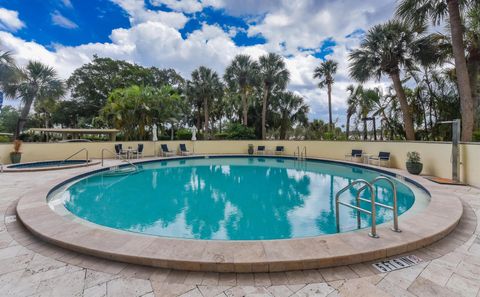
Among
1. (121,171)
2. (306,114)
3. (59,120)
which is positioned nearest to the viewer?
(121,171)

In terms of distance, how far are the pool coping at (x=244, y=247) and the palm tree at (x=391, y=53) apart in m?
10.2

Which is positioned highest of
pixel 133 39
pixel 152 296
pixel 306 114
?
pixel 133 39

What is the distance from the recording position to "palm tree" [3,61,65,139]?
1596 centimetres

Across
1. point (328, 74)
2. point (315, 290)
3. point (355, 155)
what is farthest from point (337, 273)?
point (328, 74)

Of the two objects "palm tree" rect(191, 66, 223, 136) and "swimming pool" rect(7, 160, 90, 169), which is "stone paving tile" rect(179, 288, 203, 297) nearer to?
"swimming pool" rect(7, 160, 90, 169)

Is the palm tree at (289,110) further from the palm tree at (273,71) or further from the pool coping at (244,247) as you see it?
the pool coping at (244,247)

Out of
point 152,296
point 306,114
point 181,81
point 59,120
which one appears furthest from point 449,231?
point 59,120

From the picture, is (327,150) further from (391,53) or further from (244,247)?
(244,247)

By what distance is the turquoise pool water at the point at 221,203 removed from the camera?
423 centimetres

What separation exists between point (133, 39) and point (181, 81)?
50.4ft

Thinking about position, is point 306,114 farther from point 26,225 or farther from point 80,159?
point 26,225

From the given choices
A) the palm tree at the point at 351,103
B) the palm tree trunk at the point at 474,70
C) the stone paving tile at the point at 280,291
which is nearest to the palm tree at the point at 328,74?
the palm tree at the point at 351,103

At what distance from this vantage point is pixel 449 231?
3316mm

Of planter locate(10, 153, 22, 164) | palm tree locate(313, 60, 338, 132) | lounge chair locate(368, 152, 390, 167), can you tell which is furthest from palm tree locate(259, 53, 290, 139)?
planter locate(10, 153, 22, 164)
